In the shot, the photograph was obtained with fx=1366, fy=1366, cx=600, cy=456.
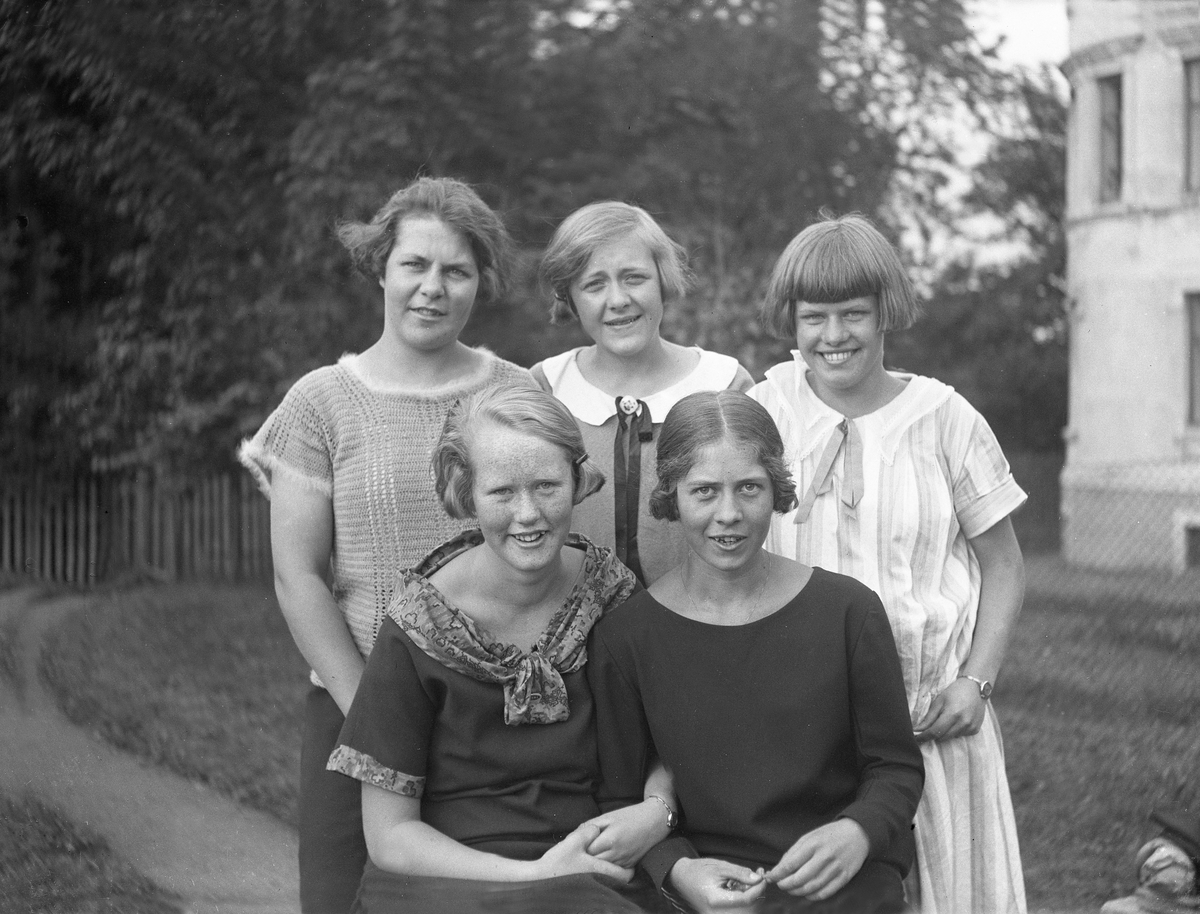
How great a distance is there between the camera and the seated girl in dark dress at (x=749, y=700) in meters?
2.57

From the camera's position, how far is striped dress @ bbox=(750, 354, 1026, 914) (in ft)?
9.25

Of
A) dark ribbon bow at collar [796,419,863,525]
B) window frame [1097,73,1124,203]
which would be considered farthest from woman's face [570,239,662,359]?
window frame [1097,73,1124,203]

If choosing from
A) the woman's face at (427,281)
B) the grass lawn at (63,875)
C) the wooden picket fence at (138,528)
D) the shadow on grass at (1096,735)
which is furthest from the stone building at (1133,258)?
the woman's face at (427,281)

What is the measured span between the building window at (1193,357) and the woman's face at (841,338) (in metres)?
13.7

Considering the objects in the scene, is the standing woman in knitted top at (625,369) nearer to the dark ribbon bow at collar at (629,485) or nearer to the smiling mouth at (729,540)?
the dark ribbon bow at collar at (629,485)

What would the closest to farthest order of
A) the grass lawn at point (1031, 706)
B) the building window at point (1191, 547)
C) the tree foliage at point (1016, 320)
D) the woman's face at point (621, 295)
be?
the woman's face at point (621, 295) → the grass lawn at point (1031, 706) → the building window at point (1191, 547) → the tree foliage at point (1016, 320)

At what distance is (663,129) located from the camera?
555 inches

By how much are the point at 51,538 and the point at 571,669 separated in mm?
11745

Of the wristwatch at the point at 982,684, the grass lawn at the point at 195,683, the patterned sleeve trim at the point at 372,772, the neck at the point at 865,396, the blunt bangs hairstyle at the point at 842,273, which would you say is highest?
the blunt bangs hairstyle at the point at 842,273

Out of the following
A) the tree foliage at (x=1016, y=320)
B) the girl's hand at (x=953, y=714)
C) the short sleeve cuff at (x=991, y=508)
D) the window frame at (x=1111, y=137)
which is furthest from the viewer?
the tree foliage at (x=1016, y=320)

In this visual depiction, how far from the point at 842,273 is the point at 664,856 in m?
1.23

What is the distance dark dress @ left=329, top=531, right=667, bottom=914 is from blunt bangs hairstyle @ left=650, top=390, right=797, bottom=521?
38cm

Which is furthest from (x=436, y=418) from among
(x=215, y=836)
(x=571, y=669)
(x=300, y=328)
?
(x=300, y=328)

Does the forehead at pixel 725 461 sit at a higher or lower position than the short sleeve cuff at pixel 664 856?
higher
